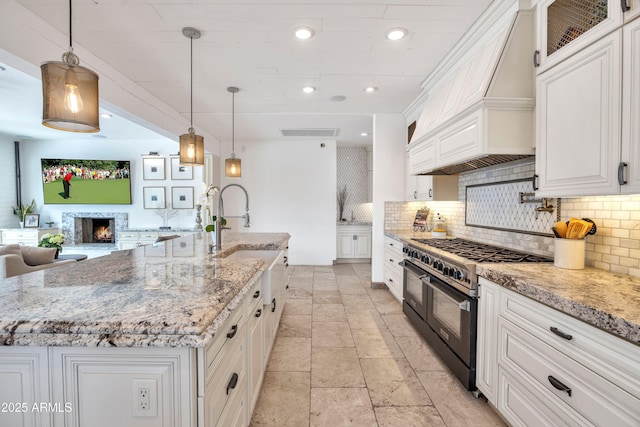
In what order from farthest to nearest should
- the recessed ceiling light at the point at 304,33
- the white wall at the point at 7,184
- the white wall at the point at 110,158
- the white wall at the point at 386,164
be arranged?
1. the white wall at the point at 110,158
2. the white wall at the point at 7,184
3. the white wall at the point at 386,164
4. the recessed ceiling light at the point at 304,33

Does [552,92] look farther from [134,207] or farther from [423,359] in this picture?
[134,207]

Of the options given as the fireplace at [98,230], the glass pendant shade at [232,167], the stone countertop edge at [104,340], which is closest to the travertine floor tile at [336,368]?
the stone countertop edge at [104,340]

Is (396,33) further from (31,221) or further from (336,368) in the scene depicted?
(31,221)

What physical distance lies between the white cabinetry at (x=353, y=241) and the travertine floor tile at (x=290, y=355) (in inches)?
151

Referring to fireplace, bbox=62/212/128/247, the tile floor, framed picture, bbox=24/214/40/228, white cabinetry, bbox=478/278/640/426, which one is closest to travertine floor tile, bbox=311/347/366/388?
the tile floor

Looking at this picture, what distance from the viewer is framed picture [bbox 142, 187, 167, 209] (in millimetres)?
6465

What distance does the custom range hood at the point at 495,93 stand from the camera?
1910 mm

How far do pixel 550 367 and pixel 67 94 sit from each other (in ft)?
8.41

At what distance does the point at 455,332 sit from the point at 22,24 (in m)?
3.78

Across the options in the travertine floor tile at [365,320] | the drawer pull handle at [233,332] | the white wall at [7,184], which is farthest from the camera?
the white wall at [7,184]

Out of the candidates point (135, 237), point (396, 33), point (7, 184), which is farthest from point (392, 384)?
point (7, 184)

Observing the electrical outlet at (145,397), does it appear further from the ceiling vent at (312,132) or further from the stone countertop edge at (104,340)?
the ceiling vent at (312,132)

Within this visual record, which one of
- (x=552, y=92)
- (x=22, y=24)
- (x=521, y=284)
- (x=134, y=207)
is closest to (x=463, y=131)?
(x=552, y=92)

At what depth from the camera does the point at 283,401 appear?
1963mm
